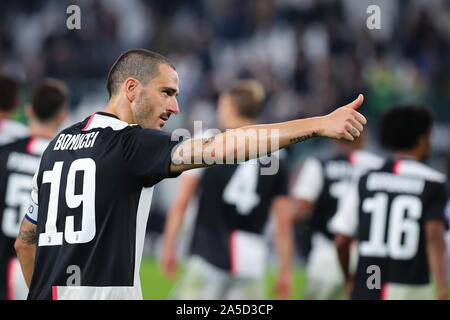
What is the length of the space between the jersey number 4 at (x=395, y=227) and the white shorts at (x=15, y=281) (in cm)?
263

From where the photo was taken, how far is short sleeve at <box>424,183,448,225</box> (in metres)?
5.30

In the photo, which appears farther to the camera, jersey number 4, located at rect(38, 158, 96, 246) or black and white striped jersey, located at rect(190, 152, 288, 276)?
black and white striped jersey, located at rect(190, 152, 288, 276)

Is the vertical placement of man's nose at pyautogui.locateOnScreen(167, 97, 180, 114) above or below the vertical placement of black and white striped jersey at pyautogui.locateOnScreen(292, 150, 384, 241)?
below

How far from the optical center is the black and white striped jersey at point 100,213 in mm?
3412

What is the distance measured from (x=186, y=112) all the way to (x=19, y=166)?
30.7ft

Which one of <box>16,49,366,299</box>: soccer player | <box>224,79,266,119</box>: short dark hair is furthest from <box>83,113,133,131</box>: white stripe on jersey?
<box>224,79,266,119</box>: short dark hair

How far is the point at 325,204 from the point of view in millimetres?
7320

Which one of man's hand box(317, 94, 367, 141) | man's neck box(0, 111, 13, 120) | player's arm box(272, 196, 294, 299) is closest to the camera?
man's hand box(317, 94, 367, 141)

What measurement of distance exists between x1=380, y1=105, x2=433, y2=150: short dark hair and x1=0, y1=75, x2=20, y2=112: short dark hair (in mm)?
3130

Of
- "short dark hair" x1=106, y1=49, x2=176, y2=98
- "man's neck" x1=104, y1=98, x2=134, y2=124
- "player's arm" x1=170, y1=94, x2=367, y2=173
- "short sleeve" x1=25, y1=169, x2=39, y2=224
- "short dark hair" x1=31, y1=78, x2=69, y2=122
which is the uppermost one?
"short dark hair" x1=31, y1=78, x2=69, y2=122

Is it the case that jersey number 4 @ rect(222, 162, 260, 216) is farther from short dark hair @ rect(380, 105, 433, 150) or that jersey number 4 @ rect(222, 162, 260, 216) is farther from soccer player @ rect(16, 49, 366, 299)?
soccer player @ rect(16, 49, 366, 299)

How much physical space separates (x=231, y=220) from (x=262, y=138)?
3690 millimetres
